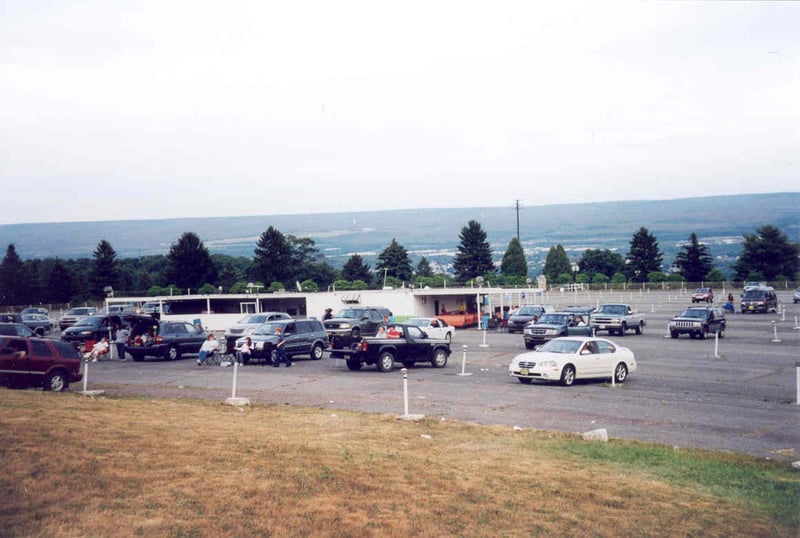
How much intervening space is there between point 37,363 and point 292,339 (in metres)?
11.8

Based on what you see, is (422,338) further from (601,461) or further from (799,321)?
(799,321)

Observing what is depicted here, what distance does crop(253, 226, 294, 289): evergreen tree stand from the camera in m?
120

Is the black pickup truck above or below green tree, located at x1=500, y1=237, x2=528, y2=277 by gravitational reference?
below

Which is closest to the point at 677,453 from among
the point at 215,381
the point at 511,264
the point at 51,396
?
the point at 51,396

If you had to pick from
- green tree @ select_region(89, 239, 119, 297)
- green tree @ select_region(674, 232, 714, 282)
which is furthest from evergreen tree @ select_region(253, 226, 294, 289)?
green tree @ select_region(674, 232, 714, 282)

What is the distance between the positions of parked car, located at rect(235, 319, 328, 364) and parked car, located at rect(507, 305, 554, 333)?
17561mm

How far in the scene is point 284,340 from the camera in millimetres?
28766

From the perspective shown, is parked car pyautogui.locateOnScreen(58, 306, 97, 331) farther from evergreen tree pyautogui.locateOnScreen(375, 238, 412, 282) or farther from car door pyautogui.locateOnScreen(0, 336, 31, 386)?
evergreen tree pyautogui.locateOnScreen(375, 238, 412, 282)

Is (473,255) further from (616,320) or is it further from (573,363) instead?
(573,363)

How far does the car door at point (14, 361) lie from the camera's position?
18.1 metres

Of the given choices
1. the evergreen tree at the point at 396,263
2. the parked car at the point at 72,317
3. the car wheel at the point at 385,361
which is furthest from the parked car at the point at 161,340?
the evergreen tree at the point at 396,263

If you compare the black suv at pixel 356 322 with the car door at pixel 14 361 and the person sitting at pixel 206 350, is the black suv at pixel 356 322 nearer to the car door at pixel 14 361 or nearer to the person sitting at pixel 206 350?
the person sitting at pixel 206 350

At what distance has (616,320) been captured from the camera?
42344 mm

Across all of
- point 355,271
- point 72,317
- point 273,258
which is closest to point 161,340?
point 72,317
